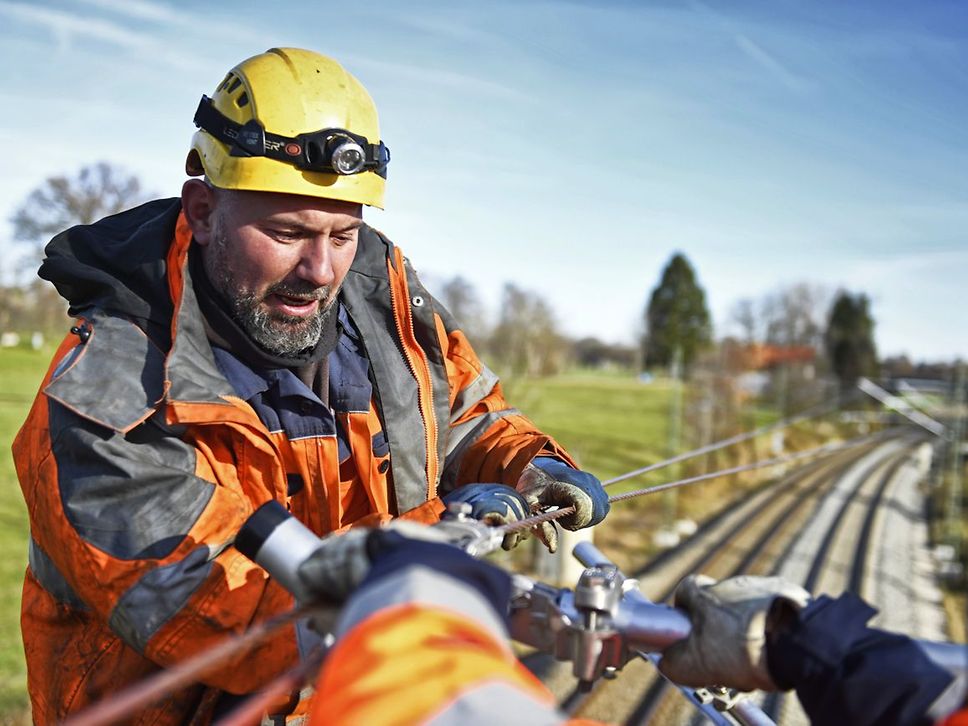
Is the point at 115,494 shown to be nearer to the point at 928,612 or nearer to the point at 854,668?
the point at 854,668

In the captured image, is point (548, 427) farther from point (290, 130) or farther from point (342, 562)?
point (342, 562)

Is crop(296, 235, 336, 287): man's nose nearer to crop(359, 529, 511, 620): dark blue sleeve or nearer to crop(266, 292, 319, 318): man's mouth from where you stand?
crop(266, 292, 319, 318): man's mouth

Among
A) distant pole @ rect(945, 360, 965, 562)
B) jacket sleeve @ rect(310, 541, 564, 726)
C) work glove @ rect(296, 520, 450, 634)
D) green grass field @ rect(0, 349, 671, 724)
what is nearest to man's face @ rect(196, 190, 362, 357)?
work glove @ rect(296, 520, 450, 634)

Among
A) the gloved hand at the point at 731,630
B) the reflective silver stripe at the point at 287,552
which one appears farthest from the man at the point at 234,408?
the gloved hand at the point at 731,630

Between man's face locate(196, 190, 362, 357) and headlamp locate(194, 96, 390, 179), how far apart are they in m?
0.14

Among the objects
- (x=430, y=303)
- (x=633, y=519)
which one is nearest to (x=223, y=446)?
(x=430, y=303)

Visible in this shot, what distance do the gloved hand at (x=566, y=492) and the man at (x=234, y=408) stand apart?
0.03ft

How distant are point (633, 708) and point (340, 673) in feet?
38.3

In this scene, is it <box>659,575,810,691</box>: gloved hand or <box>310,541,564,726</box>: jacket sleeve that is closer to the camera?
<box>310,541,564,726</box>: jacket sleeve

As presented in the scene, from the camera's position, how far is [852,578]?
21.8 metres

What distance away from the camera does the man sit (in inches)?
94.7

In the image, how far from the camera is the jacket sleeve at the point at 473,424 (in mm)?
3570

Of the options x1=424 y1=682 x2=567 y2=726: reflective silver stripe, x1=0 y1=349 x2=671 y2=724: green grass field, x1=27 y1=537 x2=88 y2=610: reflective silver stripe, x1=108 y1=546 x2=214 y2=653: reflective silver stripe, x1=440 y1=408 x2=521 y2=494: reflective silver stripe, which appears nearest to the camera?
x1=424 y1=682 x2=567 y2=726: reflective silver stripe

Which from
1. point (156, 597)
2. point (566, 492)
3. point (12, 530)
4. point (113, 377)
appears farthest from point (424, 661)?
point (12, 530)
